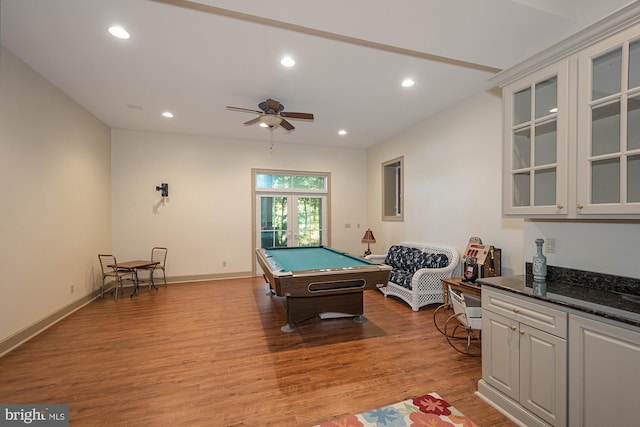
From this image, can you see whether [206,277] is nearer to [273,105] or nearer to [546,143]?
[273,105]

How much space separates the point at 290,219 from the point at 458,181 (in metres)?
3.82

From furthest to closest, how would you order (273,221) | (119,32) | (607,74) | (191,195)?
(273,221) < (191,195) < (119,32) < (607,74)

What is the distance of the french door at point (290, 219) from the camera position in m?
6.36

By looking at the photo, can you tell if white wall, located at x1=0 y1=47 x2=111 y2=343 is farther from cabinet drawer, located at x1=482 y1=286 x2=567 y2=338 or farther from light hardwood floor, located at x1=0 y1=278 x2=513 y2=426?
cabinet drawer, located at x1=482 y1=286 x2=567 y2=338

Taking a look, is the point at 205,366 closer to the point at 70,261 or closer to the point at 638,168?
the point at 70,261

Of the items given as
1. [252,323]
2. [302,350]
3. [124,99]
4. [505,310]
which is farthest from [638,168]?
[124,99]

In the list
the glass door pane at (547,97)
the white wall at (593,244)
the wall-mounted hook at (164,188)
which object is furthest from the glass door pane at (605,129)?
the wall-mounted hook at (164,188)

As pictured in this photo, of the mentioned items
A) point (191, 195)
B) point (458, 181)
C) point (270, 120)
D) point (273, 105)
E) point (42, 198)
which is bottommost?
point (42, 198)

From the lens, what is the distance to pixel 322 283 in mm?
2889

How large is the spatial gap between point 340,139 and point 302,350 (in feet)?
15.5

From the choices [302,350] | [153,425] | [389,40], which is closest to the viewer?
[153,425]

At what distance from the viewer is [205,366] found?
255 cm

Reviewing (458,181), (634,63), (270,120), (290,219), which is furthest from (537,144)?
(290,219)

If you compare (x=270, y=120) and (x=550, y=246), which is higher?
(x=270, y=120)
